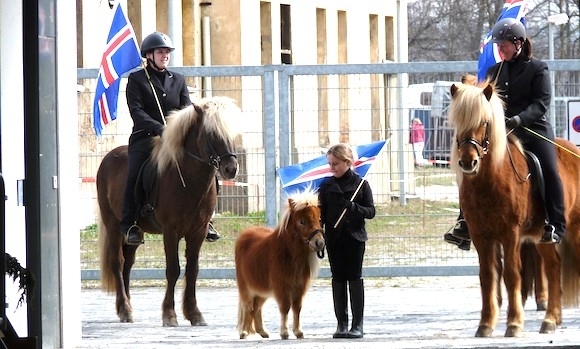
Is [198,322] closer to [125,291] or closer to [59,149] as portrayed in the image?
[125,291]

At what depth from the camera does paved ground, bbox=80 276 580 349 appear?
41.0ft

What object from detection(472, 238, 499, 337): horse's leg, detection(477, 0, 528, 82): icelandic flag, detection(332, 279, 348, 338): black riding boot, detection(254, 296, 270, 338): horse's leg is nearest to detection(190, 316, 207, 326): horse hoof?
detection(254, 296, 270, 338): horse's leg

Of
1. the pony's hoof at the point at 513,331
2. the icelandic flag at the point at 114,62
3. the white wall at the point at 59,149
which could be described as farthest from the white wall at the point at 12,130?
the icelandic flag at the point at 114,62

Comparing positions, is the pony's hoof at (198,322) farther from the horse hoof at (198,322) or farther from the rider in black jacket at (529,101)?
the rider in black jacket at (529,101)

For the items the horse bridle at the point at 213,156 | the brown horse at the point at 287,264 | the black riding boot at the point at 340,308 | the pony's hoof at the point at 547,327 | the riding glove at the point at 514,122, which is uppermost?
the riding glove at the point at 514,122

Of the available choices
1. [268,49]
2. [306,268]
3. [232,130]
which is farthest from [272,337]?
[268,49]

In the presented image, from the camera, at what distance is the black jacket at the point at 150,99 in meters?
14.8

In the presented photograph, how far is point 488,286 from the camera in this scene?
42.3 ft

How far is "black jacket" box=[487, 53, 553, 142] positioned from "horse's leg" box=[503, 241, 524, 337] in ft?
3.51

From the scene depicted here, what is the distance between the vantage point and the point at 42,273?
1185 cm

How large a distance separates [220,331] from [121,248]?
2.25 m

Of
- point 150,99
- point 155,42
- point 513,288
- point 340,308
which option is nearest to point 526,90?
point 513,288

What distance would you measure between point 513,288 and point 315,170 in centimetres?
492

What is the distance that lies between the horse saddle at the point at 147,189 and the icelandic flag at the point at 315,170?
1.76 m
